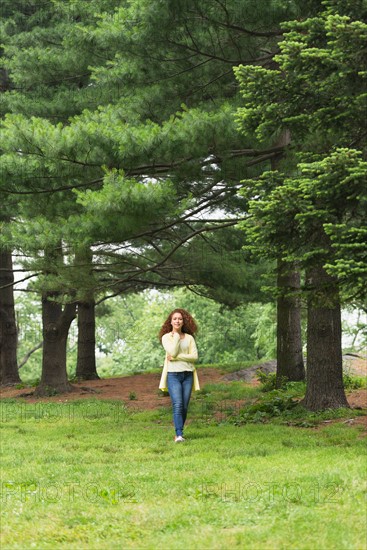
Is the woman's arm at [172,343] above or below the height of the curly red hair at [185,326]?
below

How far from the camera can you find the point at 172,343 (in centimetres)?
951

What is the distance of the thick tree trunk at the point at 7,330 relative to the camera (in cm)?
2248

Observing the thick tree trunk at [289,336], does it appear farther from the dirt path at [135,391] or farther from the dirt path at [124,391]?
the dirt path at [124,391]

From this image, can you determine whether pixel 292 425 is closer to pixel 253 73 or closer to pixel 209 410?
pixel 209 410

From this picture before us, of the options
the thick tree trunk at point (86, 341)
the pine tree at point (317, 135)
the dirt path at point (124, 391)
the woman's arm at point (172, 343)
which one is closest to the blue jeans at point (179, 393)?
the woman's arm at point (172, 343)

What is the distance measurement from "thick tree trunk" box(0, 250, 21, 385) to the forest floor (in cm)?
129

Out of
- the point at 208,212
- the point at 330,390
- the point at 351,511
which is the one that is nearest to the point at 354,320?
the point at 208,212

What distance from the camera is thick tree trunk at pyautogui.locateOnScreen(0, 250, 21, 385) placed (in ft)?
73.8

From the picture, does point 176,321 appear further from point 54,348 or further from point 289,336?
point 54,348

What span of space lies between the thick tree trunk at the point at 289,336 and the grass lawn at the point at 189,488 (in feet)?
12.3

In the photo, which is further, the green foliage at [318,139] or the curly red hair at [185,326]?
the curly red hair at [185,326]

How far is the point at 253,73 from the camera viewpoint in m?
8.23

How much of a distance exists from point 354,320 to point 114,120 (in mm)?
32601

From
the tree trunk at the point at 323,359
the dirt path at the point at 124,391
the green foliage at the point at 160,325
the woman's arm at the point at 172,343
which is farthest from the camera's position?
the green foliage at the point at 160,325
